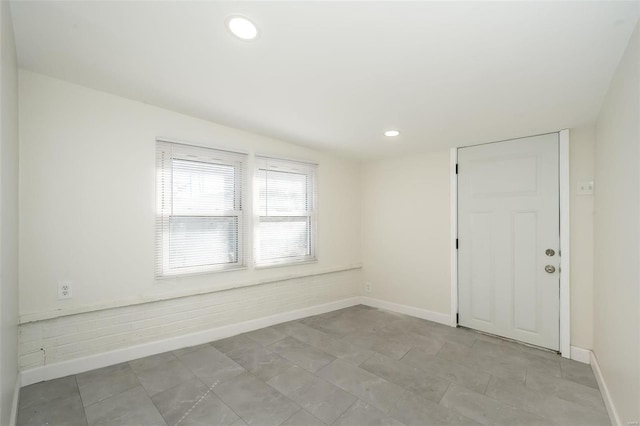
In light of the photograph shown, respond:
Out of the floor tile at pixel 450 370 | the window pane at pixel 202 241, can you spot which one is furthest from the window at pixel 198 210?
the floor tile at pixel 450 370

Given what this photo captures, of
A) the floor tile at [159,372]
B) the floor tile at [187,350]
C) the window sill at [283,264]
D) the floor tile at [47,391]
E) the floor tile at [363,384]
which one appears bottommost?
the floor tile at [363,384]

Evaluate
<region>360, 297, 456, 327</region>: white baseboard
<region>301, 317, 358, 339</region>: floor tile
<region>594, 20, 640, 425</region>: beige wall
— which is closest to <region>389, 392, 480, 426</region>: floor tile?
<region>594, 20, 640, 425</region>: beige wall

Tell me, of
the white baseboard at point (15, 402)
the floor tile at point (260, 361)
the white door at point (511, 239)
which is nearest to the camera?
the white baseboard at point (15, 402)

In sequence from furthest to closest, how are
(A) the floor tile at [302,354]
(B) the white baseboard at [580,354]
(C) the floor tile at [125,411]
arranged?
(B) the white baseboard at [580,354] < (A) the floor tile at [302,354] < (C) the floor tile at [125,411]

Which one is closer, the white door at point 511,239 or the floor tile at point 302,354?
the floor tile at point 302,354

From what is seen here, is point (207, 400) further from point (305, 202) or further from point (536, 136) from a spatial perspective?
point (536, 136)

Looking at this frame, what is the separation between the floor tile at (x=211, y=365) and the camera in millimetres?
2307

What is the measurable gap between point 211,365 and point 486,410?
218 cm

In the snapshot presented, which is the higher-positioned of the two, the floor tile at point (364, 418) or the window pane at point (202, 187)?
the window pane at point (202, 187)

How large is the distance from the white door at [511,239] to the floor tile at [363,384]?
1.79m

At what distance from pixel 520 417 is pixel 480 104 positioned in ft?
7.52

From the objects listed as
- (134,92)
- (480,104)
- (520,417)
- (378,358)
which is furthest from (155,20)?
(520,417)

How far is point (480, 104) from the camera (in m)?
2.31

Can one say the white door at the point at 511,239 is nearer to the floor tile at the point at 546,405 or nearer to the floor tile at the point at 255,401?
the floor tile at the point at 546,405
